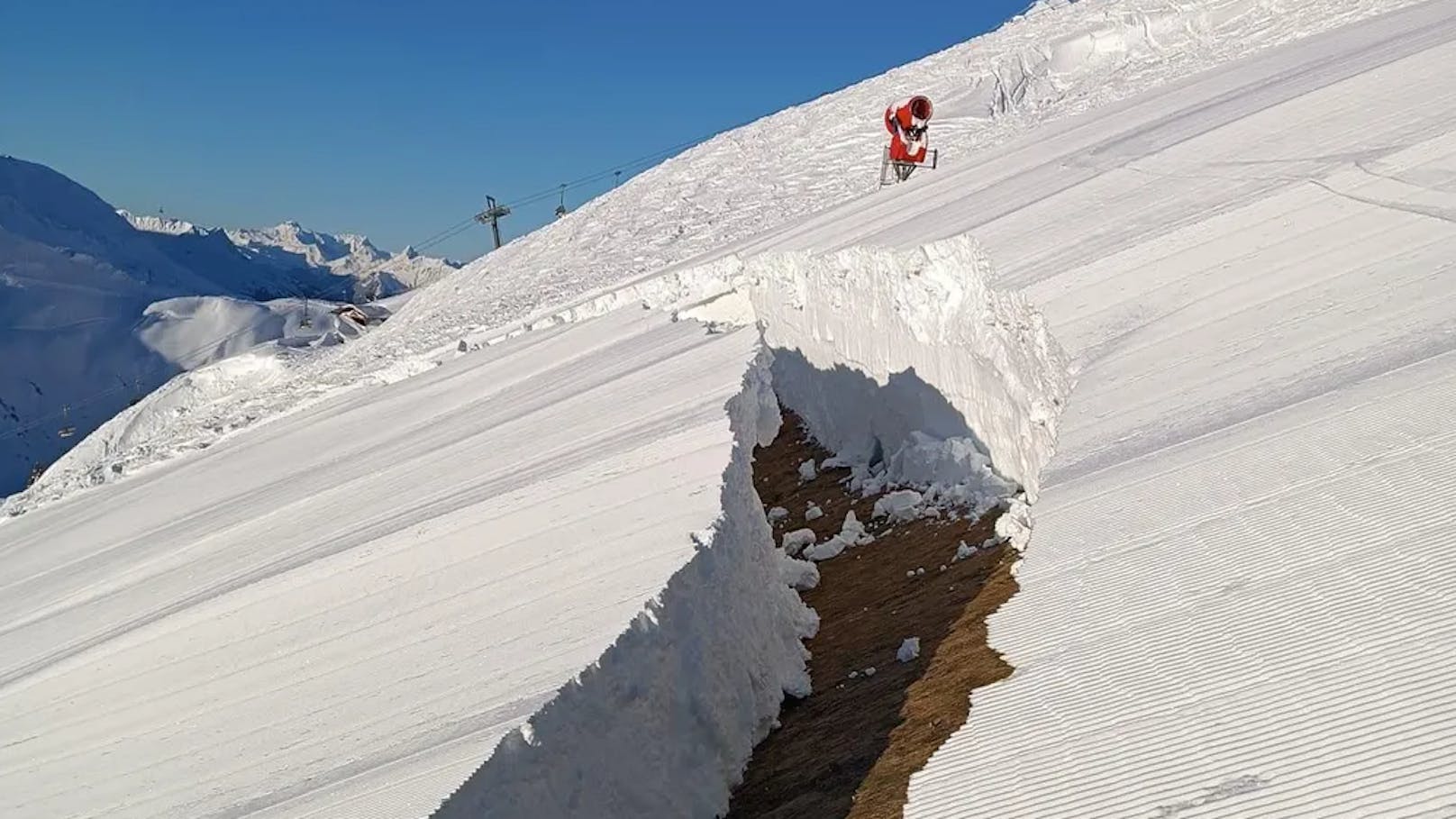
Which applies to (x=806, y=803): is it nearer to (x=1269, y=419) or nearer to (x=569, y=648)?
(x=569, y=648)

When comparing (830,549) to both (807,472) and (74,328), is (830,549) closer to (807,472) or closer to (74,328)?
(807,472)

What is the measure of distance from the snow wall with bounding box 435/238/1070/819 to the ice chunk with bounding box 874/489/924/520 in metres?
0.32

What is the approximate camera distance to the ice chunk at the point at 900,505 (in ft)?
29.8

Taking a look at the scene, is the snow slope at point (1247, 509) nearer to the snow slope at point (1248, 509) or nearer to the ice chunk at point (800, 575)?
the snow slope at point (1248, 509)

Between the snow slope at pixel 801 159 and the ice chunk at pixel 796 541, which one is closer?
the ice chunk at pixel 796 541

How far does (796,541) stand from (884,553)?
4.11ft

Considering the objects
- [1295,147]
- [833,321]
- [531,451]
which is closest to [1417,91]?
[1295,147]

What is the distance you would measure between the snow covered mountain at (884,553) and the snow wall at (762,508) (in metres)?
0.03

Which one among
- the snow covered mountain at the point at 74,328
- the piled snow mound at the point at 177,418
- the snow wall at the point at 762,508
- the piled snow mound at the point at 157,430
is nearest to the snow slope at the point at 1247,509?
the snow wall at the point at 762,508

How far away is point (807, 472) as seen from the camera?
11.9 m

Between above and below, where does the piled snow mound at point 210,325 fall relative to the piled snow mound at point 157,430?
above

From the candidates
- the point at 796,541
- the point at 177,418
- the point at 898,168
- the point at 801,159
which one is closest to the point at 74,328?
the point at 177,418

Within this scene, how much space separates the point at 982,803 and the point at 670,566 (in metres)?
2.72

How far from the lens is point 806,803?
5289 mm
